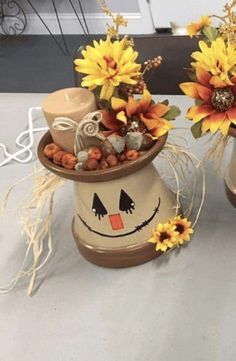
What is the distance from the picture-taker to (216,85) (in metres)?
0.57

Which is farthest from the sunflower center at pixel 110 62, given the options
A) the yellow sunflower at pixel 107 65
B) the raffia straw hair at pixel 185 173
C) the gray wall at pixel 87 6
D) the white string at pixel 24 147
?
the gray wall at pixel 87 6

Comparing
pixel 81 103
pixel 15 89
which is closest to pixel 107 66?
pixel 81 103

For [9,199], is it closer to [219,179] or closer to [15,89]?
[219,179]

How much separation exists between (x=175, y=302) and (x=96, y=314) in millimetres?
106

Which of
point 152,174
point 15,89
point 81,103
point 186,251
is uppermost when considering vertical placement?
point 81,103

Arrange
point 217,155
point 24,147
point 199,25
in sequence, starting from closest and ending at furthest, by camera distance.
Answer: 1. point 199,25
2. point 217,155
3. point 24,147

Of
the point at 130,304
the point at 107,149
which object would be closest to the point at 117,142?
the point at 107,149

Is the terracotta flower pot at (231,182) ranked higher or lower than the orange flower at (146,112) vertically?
lower

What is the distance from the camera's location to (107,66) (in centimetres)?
55

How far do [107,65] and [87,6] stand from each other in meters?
2.38

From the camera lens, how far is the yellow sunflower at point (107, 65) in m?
0.55

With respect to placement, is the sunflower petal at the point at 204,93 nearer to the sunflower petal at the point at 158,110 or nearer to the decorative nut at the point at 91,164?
the sunflower petal at the point at 158,110

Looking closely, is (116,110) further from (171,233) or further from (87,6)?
(87,6)

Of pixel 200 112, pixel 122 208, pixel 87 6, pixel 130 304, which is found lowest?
pixel 87 6
